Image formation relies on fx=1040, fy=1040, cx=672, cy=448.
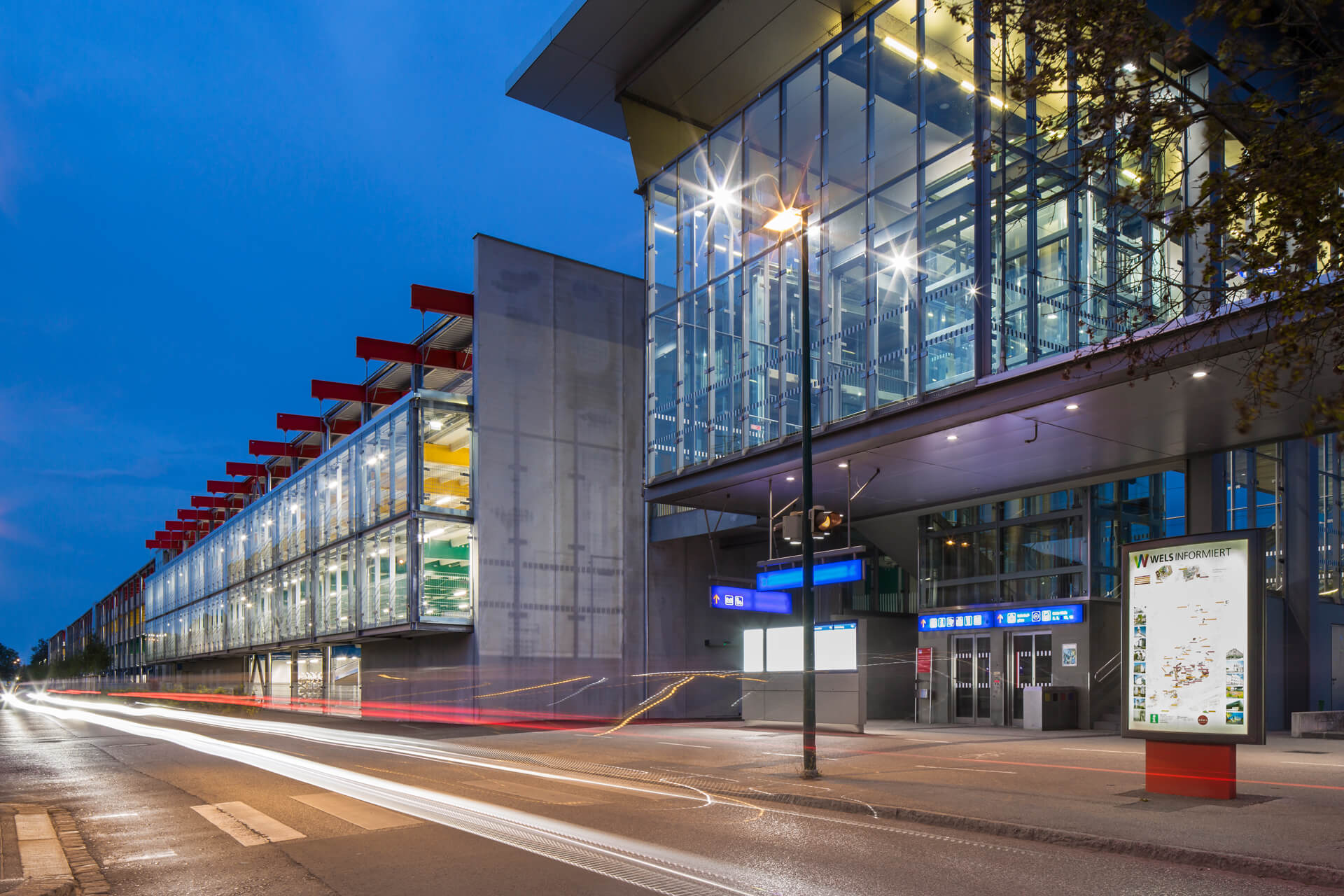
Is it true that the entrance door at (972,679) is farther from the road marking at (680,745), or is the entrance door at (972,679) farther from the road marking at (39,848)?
the road marking at (39,848)

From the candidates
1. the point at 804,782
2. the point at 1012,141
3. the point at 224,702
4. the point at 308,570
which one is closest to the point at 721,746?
the point at 804,782

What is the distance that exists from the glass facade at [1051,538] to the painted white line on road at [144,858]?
23213 millimetres

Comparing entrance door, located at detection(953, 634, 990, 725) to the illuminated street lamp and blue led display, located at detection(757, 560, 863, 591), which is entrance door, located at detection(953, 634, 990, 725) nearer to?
blue led display, located at detection(757, 560, 863, 591)

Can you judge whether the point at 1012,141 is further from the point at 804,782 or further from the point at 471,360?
the point at 471,360

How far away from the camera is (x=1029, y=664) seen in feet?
92.6

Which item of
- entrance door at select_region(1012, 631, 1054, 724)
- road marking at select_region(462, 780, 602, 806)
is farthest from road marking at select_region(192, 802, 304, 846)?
entrance door at select_region(1012, 631, 1054, 724)

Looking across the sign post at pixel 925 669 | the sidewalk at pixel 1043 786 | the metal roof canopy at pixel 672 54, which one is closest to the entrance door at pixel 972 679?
the sign post at pixel 925 669

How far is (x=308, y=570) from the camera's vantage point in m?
46.8

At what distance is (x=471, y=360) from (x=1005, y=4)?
32.0 metres

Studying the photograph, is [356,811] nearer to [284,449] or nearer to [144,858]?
[144,858]

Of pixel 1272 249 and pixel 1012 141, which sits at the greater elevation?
pixel 1012 141

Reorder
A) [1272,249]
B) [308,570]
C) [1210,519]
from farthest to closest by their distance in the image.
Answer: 1. [308,570]
2. [1210,519]
3. [1272,249]

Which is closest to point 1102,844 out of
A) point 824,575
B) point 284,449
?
point 824,575

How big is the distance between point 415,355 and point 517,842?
3103 cm
